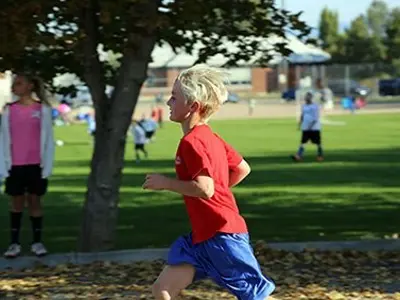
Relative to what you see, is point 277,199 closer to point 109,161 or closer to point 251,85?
point 109,161

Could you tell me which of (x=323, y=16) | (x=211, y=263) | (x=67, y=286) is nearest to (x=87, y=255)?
(x=67, y=286)

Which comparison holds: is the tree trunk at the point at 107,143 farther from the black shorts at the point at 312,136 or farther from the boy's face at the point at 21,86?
the black shorts at the point at 312,136

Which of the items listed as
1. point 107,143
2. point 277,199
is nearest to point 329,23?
point 277,199

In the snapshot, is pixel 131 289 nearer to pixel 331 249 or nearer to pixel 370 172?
pixel 331 249

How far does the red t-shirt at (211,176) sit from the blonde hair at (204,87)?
0.13 m

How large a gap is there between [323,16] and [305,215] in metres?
110

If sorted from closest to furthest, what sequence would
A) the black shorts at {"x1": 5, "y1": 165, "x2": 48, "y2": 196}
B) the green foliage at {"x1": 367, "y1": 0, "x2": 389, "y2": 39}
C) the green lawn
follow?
the black shorts at {"x1": 5, "y1": 165, "x2": 48, "y2": 196}
the green lawn
the green foliage at {"x1": 367, "y1": 0, "x2": 389, "y2": 39}

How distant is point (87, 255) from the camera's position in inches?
363

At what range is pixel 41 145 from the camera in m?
9.06

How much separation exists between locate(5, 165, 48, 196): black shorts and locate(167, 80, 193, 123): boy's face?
12.5ft

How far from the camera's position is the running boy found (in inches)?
212

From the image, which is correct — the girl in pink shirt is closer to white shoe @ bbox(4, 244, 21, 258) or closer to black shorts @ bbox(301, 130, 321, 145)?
white shoe @ bbox(4, 244, 21, 258)

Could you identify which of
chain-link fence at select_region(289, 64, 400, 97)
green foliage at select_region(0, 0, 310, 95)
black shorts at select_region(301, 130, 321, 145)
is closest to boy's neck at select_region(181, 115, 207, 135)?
green foliage at select_region(0, 0, 310, 95)

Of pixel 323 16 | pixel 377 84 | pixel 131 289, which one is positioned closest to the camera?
pixel 131 289
